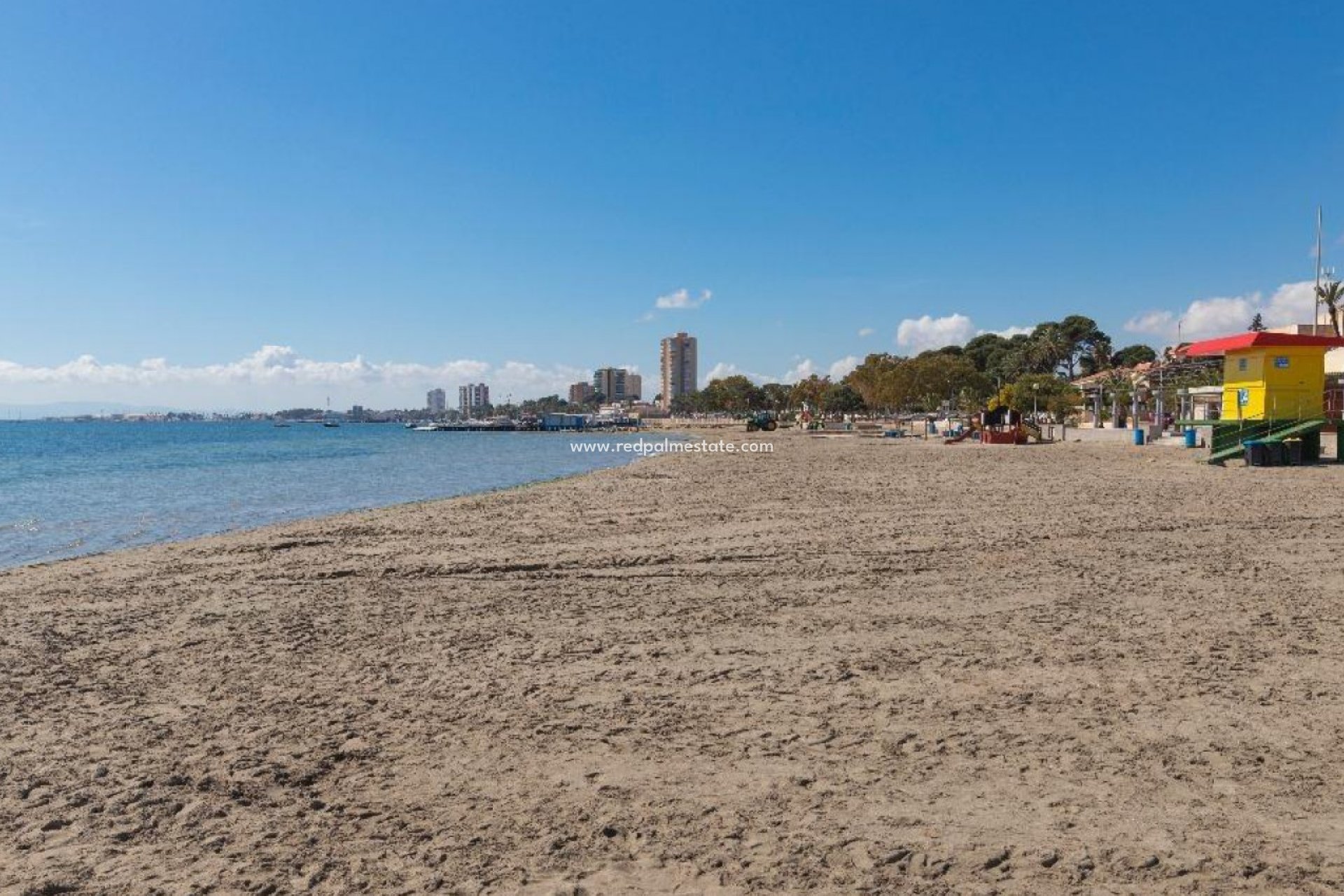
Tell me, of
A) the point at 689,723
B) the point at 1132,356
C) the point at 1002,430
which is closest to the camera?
the point at 689,723

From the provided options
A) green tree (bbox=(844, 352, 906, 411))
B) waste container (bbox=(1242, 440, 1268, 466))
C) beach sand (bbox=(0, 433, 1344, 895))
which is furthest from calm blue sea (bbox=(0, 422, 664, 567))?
green tree (bbox=(844, 352, 906, 411))

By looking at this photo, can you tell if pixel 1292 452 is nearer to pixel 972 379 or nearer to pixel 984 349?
pixel 972 379

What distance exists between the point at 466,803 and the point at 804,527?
10.4 m

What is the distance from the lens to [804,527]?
14219 millimetres

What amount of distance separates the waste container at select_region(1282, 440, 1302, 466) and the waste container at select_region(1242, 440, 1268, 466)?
2.10 ft

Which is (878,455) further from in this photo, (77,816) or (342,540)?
(77,816)

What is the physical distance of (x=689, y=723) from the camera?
5.32m

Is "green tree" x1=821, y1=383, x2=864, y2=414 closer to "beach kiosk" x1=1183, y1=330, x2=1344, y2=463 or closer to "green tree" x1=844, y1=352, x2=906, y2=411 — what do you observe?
"green tree" x1=844, y1=352, x2=906, y2=411

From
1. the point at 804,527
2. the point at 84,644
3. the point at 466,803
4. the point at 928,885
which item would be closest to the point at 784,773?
the point at 928,885

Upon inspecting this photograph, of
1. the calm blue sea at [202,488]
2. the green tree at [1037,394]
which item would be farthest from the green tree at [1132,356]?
the calm blue sea at [202,488]

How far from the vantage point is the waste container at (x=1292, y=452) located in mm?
25469

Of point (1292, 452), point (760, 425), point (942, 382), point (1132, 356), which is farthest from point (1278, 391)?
point (1132, 356)

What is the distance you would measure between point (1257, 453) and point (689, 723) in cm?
2615

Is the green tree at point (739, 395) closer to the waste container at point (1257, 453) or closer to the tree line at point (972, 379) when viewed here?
the tree line at point (972, 379)
